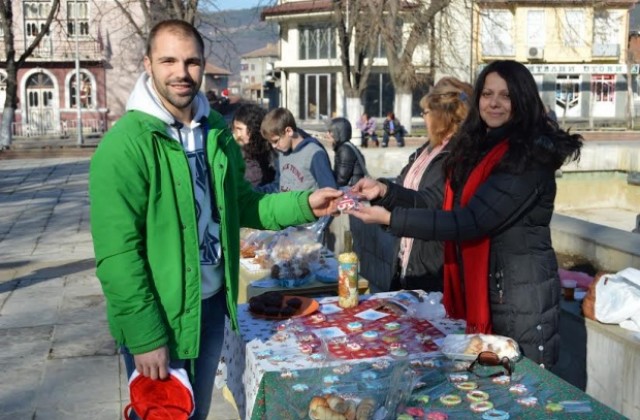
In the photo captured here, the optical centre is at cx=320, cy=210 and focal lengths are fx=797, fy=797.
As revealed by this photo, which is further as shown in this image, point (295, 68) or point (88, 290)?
point (295, 68)

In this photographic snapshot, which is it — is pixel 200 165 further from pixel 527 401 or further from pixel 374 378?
pixel 527 401

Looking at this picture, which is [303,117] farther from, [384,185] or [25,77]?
[384,185]

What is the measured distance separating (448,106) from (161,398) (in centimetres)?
224

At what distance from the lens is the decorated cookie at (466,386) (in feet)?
9.25

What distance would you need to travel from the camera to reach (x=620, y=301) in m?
4.04

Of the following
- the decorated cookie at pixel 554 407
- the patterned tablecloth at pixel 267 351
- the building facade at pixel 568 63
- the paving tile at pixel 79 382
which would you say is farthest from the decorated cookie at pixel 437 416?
the building facade at pixel 568 63

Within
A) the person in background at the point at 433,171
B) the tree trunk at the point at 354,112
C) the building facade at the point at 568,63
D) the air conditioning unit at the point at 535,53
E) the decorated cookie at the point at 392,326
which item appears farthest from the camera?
the air conditioning unit at the point at 535,53

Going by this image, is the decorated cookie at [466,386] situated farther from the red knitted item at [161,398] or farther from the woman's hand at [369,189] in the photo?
the woman's hand at [369,189]

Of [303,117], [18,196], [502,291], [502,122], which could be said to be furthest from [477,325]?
[303,117]

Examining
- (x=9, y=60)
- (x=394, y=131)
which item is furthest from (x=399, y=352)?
(x=9, y=60)

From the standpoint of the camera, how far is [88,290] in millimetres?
7906

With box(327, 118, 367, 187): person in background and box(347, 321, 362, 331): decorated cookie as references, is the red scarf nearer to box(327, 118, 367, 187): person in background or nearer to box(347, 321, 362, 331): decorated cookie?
box(347, 321, 362, 331): decorated cookie

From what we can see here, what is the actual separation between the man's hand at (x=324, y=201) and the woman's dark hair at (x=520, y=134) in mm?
550

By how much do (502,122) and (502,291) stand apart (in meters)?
0.69
